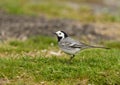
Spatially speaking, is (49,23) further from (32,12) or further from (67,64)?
(67,64)

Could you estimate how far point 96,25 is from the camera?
21906 millimetres

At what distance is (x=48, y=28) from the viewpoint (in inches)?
774

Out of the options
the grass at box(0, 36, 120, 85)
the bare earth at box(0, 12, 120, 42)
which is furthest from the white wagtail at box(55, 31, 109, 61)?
the bare earth at box(0, 12, 120, 42)

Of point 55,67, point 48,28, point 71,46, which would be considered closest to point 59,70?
point 55,67

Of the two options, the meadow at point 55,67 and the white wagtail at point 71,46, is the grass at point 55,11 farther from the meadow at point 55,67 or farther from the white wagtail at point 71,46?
the white wagtail at point 71,46

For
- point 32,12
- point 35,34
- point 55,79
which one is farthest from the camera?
point 32,12

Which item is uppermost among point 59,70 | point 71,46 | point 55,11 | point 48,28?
point 71,46

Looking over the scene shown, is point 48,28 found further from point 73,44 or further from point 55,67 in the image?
point 55,67

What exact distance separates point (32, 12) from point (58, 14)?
143 cm

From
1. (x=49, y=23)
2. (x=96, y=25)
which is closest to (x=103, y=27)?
(x=96, y=25)

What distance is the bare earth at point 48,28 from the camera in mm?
18828

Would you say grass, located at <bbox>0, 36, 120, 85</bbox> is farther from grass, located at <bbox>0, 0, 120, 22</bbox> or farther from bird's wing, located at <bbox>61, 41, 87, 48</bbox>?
grass, located at <bbox>0, 0, 120, 22</bbox>

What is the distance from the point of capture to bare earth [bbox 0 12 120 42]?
18.8 m

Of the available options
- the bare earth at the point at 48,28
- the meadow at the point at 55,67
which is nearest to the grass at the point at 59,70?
the meadow at the point at 55,67
